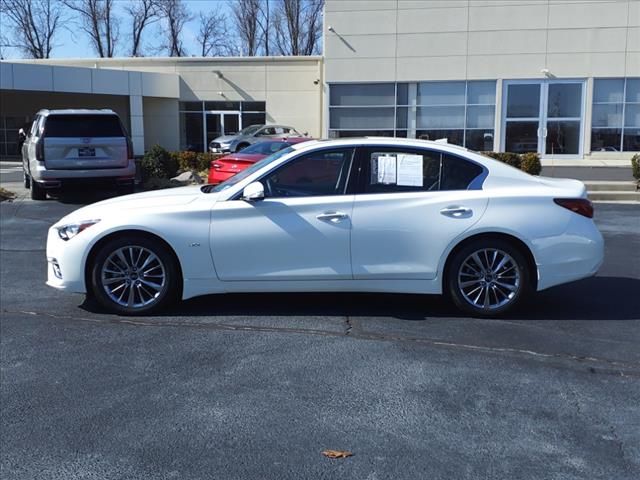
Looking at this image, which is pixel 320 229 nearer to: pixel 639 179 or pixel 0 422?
pixel 0 422

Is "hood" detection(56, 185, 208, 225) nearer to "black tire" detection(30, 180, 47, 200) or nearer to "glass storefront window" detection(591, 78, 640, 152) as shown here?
"black tire" detection(30, 180, 47, 200)

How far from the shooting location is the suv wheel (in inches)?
609

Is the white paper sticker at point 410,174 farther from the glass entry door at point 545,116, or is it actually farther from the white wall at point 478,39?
A: the white wall at point 478,39

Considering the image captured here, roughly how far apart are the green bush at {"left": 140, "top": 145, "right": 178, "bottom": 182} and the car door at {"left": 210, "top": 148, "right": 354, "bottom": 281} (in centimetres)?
1335

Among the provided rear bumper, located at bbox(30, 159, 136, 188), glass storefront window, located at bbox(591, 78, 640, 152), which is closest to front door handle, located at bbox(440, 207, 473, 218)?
rear bumper, located at bbox(30, 159, 136, 188)

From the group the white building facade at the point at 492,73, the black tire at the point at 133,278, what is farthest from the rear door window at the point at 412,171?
the white building facade at the point at 492,73

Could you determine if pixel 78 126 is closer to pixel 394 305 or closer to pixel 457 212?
pixel 394 305

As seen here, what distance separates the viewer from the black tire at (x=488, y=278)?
6.06m

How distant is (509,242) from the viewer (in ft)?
19.9

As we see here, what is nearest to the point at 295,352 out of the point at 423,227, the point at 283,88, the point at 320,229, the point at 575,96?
the point at 320,229

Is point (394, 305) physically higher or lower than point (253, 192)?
lower

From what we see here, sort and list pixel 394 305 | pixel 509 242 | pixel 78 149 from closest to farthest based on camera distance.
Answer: pixel 509 242, pixel 394 305, pixel 78 149

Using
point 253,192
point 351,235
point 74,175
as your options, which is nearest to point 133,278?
point 253,192

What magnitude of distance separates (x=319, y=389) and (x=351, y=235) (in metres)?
1.84
